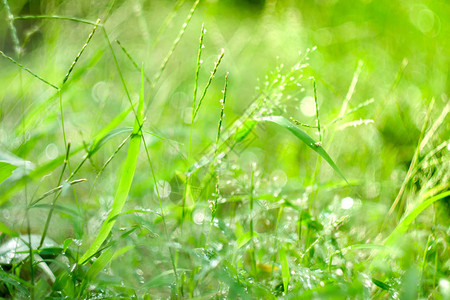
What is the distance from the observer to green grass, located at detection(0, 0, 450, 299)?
40.7 inches

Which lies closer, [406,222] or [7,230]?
[7,230]

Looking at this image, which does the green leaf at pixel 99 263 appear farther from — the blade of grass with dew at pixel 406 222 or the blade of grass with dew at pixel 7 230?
the blade of grass with dew at pixel 406 222

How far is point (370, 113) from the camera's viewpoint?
6.51 feet

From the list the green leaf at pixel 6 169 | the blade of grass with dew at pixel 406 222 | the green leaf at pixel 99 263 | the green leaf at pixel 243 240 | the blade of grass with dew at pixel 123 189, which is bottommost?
the blade of grass with dew at pixel 406 222

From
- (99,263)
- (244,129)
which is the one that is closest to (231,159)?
(244,129)

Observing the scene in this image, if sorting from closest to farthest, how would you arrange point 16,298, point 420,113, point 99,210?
1. point 16,298
2. point 99,210
3. point 420,113

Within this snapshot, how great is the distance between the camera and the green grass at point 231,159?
103 cm

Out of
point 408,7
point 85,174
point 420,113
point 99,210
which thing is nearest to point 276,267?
point 99,210

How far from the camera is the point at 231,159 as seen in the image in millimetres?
1778

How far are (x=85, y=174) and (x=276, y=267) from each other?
741mm

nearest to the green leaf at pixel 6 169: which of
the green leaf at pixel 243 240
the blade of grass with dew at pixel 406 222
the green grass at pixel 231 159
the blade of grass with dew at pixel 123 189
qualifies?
the green grass at pixel 231 159

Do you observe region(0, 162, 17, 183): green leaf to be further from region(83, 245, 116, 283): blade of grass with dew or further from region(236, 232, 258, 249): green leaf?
region(236, 232, 258, 249): green leaf

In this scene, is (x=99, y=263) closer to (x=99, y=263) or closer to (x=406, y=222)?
(x=99, y=263)

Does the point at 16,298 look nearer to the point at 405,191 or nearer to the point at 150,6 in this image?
the point at 405,191
